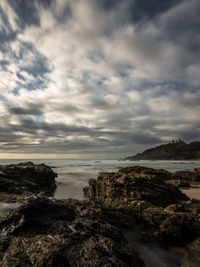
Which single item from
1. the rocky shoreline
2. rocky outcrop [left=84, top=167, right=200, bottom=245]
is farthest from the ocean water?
the rocky shoreline

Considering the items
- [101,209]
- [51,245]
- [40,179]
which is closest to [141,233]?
[101,209]

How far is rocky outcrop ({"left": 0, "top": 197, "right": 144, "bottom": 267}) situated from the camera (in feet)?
13.8

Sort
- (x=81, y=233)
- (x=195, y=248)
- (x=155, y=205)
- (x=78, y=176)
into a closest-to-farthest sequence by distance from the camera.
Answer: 1. (x=81, y=233)
2. (x=195, y=248)
3. (x=155, y=205)
4. (x=78, y=176)

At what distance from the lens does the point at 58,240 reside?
15.7ft

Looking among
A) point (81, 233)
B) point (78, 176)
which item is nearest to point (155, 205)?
point (81, 233)

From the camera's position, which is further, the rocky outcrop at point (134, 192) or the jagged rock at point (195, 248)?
the rocky outcrop at point (134, 192)

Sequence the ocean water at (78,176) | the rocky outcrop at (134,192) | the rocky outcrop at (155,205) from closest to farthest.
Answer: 1. the rocky outcrop at (155,205)
2. the rocky outcrop at (134,192)
3. the ocean water at (78,176)

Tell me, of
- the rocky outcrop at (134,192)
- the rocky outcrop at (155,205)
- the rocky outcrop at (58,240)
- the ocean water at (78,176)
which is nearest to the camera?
the rocky outcrop at (58,240)

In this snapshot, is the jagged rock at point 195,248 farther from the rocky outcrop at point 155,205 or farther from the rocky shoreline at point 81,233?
the rocky outcrop at point 155,205

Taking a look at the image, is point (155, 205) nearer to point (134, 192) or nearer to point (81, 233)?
point (134, 192)

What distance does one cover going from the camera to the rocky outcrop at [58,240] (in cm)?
421

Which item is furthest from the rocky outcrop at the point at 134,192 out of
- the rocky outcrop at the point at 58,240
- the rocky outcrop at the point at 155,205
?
the rocky outcrop at the point at 58,240

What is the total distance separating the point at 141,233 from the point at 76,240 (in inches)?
164

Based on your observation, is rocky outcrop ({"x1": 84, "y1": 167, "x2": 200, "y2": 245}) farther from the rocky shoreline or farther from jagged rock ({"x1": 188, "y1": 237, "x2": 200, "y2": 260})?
jagged rock ({"x1": 188, "y1": 237, "x2": 200, "y2": 260})
